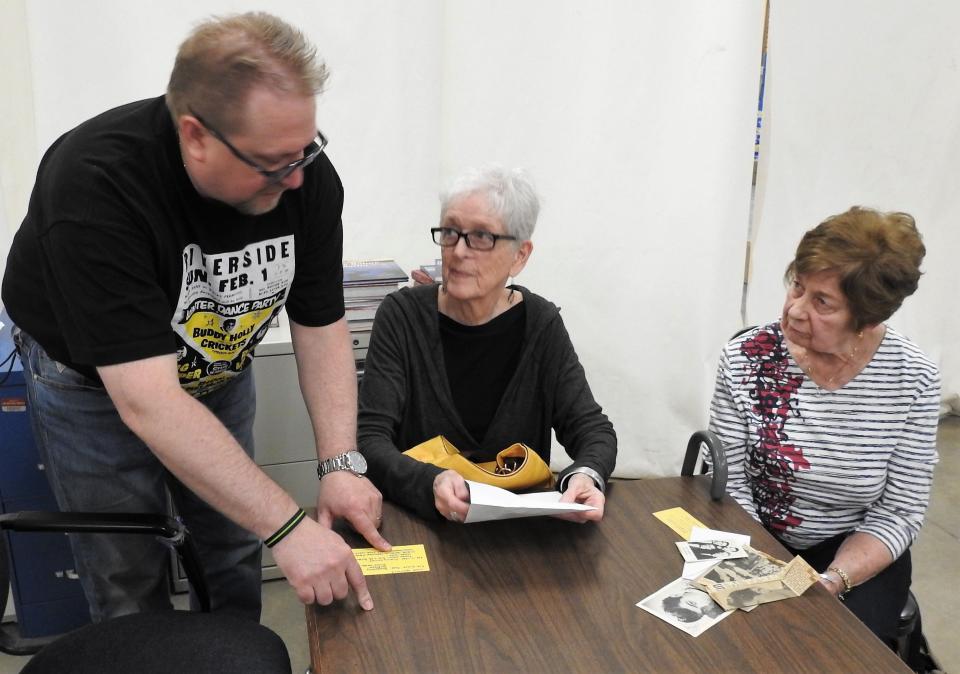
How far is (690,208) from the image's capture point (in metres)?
3.04

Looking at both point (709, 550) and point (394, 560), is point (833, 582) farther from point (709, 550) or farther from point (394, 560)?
point (394, 560)

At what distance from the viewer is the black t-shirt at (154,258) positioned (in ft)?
3.82

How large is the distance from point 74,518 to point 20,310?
0.40 m

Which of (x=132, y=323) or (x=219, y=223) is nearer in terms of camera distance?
(x=132, y=323)

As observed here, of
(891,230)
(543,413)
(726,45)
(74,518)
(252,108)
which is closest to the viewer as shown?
(252,108)

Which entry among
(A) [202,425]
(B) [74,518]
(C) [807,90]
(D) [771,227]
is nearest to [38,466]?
(B) [74,518]

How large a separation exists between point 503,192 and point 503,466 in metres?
0.63

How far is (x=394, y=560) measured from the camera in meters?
1.32

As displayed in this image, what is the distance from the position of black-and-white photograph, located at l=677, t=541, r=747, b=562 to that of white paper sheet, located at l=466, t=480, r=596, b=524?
0.59ft

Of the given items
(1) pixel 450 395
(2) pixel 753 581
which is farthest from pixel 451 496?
Result: (2) pixel 753 581

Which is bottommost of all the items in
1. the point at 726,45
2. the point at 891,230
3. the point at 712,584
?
the point at 712,584

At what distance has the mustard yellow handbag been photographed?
1567 mm

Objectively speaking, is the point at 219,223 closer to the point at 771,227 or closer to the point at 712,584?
the point at 712,584

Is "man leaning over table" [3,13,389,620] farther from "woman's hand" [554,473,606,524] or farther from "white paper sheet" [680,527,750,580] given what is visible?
"white paper sheet" [680,527,750,580]
